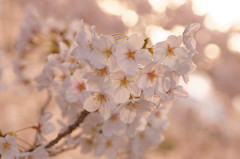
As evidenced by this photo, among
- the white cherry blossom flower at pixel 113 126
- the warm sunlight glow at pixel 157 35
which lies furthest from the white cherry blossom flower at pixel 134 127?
the warm sunlight glow at pixel 157 35

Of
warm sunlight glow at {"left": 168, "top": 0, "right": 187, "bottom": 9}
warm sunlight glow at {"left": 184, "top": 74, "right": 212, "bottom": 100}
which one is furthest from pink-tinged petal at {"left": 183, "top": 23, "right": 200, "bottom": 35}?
warm sunlight glow at {"left": 184, "top": 74, "right": 212, "bottom": 100}

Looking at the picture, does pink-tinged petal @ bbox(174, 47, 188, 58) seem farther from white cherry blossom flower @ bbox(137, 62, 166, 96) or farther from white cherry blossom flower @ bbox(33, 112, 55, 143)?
white cherry blossom flower @ bbox(33, 112, 55, 143)

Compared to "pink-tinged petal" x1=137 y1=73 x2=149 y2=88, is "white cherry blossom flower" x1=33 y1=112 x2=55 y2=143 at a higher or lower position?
lower

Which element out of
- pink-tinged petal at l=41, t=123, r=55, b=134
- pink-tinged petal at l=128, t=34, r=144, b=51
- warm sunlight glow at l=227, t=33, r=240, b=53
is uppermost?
warm sunlight glow at l=227, t=33, r=240, b=53

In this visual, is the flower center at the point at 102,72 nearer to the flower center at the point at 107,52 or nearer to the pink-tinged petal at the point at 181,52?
the flower center at the point at 107,52

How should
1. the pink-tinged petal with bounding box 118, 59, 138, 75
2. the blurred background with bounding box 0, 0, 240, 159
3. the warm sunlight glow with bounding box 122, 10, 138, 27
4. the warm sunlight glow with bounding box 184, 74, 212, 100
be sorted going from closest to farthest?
the pink-tinged petal with bounding box 118, 59, 138, 75, the blurred background with bounding box 0, 0, 240, 159, the warm sunlight glow with bounding box 122, 10, 138, 27, the warm sunlight glow with bounding box 184, 74, 212, 100

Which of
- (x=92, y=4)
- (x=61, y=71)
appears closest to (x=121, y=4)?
(x=92, y=4)

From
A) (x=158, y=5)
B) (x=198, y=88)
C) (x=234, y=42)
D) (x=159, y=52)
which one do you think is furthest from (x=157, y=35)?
(x=198, y=88)

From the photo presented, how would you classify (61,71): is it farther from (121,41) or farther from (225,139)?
(225,139)
